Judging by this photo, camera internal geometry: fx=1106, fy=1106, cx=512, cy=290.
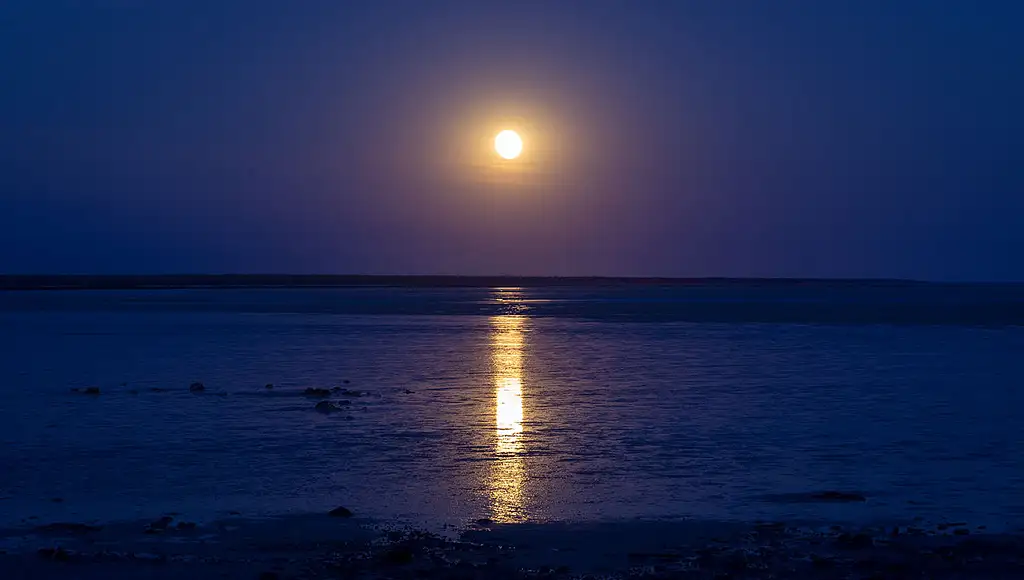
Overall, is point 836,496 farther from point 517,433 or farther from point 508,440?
point 517,433

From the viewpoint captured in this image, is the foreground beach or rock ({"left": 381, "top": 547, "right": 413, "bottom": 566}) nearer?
the foreground beach

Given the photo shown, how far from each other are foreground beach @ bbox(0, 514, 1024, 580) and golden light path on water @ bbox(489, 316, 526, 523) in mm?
999

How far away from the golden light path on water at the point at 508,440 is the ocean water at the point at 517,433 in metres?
0.06

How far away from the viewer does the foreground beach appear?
33.2 feet

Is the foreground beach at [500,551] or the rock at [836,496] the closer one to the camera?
the foreground beach at [500,551]

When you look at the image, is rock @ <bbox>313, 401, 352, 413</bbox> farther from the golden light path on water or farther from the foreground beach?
the foreground beach

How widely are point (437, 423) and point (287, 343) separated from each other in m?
23.5

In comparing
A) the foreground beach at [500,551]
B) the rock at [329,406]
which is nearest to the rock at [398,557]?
the foreground beach at [500,551]

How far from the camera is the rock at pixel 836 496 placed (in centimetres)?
1348

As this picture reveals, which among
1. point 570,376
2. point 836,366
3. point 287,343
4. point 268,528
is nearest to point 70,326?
point 287,343

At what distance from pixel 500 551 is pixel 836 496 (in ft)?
16.3

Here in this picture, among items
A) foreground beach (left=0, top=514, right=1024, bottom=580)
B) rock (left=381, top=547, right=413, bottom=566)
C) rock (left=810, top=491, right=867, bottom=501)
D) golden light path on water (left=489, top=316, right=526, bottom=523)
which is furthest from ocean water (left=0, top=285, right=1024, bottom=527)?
rock (left=381, top=547, right=413, bottom=566)

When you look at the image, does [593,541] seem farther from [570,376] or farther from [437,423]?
[570,376]

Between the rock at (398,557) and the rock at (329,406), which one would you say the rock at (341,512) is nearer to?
the rock at (398,557)
